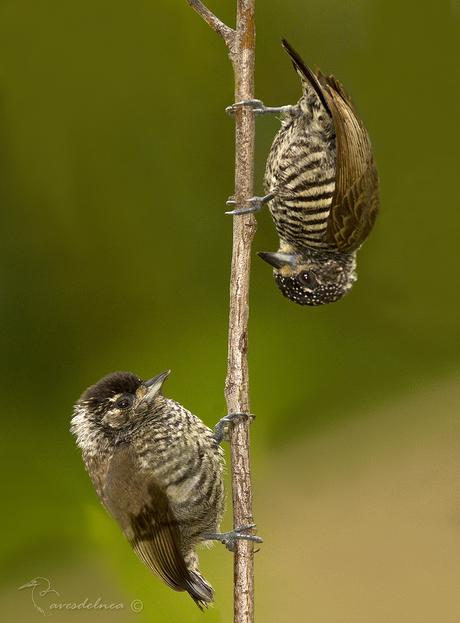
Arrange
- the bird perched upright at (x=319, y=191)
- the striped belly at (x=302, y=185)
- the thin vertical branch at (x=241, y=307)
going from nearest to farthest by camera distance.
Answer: the thin vertical branch at (x=241, y=307)
the bird perched upright at (x=319, y=191)
the striped belly at (x=302, y=185)

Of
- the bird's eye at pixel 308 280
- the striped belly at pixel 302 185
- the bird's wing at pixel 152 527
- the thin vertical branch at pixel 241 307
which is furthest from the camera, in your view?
the bird's eye at pixel 308 280

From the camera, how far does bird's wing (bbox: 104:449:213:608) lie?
146 inches

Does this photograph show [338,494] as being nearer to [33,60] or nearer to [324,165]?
[324,165]

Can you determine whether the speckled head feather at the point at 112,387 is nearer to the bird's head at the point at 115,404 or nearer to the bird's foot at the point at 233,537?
the bird's head at the point at 115,404

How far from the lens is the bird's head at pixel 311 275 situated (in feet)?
14.5

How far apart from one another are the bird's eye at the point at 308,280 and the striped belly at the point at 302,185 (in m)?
0.15

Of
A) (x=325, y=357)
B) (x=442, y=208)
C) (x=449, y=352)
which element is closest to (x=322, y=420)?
(x=325, y=357)

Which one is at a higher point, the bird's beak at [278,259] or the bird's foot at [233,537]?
the bird's beak at [278,259]

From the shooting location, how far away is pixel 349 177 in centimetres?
396

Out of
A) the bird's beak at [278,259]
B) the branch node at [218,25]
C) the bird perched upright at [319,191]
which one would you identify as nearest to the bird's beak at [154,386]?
the bird perched upright at [319,191]

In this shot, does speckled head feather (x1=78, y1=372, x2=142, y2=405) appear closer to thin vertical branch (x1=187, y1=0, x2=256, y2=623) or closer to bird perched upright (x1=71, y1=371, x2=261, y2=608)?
bird perched upright (x1=71, y1=371, x2=261, y2=608)

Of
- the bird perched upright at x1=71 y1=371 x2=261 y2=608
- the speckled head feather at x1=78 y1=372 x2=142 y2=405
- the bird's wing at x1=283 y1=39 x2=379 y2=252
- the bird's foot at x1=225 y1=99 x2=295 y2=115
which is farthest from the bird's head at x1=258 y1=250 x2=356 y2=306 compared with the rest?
the speckled head feather at x1=78 y1=372 x2=142 y2=405

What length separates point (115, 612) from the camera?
4.60m

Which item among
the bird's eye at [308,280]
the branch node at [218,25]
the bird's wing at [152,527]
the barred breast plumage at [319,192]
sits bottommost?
the bird's wing at [152,527]
